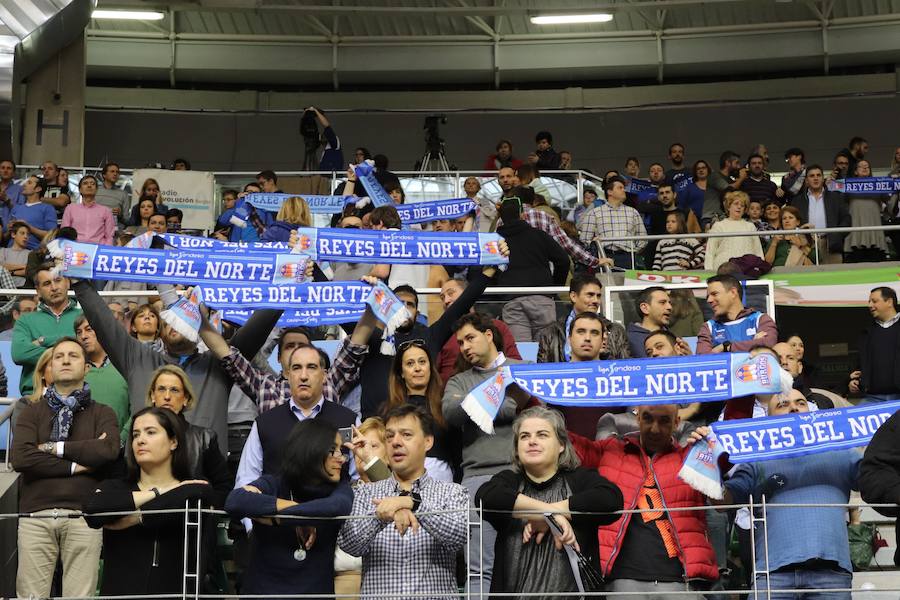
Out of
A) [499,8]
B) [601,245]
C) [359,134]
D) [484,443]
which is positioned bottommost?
[484,443]

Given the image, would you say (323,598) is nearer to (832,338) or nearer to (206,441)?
(206,441)

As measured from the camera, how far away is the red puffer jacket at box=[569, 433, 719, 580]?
6215 mm

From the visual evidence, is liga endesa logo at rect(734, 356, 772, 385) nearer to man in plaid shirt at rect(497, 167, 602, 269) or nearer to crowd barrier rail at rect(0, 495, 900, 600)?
crowd barrier rail at rect(0, 495, 900, 600)

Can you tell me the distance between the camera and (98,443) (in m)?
7.07

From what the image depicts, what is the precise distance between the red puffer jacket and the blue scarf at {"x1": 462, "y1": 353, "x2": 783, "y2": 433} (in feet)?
0.83

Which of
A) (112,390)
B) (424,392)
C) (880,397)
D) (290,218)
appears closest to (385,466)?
(424,392)

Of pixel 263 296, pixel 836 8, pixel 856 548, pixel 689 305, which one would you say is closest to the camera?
pixel 856 548

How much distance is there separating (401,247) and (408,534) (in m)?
3.24

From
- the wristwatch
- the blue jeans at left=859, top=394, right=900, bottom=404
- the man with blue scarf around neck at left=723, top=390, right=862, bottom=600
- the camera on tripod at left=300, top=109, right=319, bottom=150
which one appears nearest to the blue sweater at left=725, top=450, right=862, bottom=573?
the man with blue scarf around neck at left=723, top=390, right=862, bottom=600

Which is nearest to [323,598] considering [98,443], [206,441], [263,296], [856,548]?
[206,441]

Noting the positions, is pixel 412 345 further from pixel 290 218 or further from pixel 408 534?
pixel 290 218

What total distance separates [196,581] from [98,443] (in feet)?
4.00

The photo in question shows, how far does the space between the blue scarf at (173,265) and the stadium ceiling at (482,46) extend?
51.5ft

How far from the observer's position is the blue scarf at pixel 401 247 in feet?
28.9
